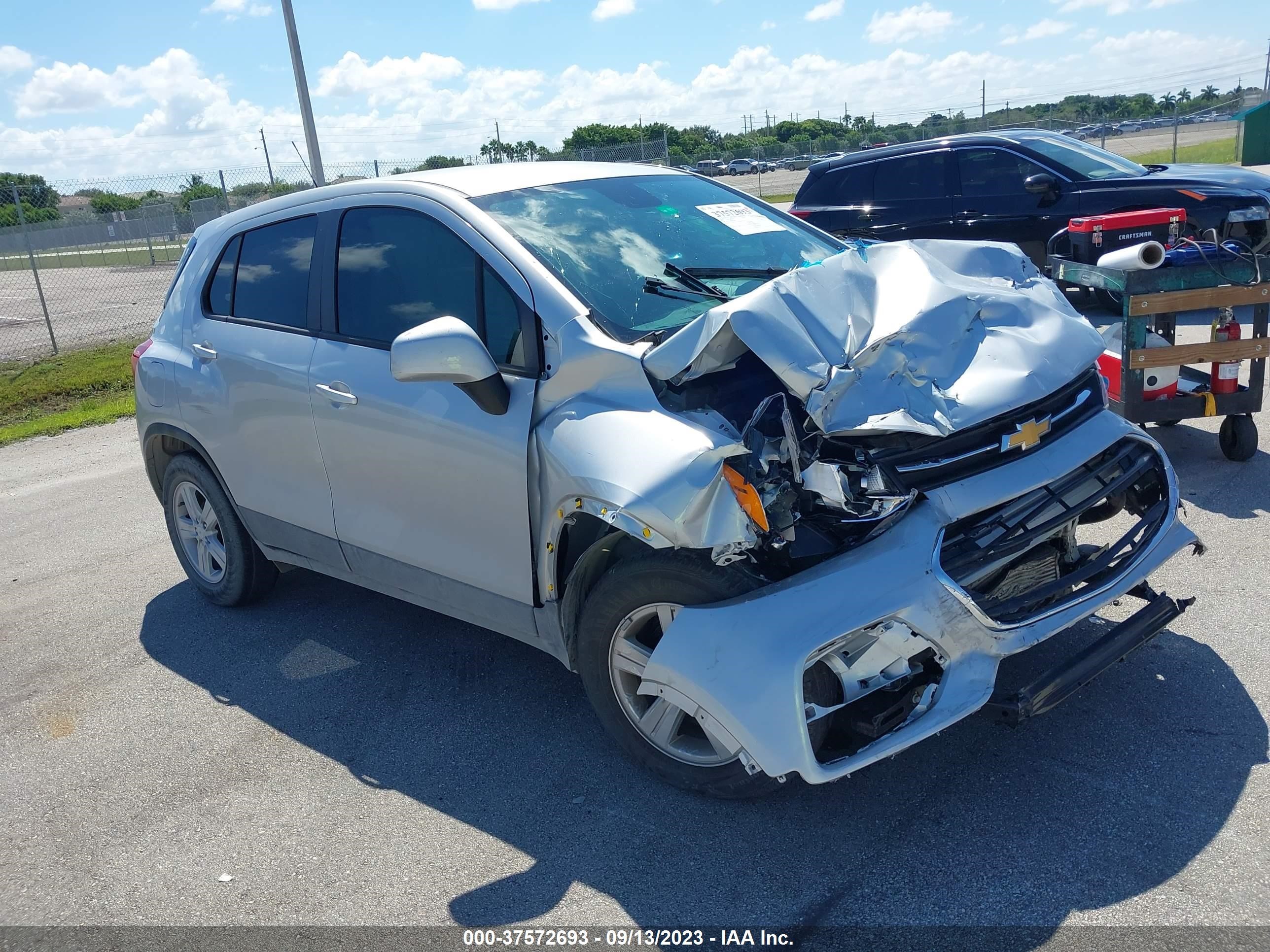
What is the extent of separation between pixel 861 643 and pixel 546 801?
121 centimetres

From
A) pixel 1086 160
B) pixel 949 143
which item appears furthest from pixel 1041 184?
pixel 949 143

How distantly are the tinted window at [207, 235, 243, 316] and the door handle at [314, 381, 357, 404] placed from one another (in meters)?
0.99

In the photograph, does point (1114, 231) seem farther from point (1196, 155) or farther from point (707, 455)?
point (1196, 155)

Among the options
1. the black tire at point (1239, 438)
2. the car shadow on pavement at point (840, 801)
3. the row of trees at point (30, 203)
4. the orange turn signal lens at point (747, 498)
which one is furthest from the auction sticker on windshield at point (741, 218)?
the row of trees at point (30, 203)

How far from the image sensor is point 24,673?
484 cm

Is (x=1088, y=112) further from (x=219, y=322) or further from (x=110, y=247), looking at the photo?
(x=219, y=322)

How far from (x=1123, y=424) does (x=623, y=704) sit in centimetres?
189

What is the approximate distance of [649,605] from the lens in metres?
3.15

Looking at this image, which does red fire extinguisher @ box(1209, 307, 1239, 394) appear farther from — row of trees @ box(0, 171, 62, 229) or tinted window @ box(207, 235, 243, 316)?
row of trees @ box(0, 171, 62, 229)

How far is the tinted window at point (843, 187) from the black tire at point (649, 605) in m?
9.36

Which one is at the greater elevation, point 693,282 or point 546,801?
point 693,282

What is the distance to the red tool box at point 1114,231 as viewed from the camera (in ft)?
22.0

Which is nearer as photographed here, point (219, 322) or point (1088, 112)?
point (219, 322)

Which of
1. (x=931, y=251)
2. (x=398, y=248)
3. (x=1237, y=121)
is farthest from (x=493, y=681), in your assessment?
(x=1237, y=121)
